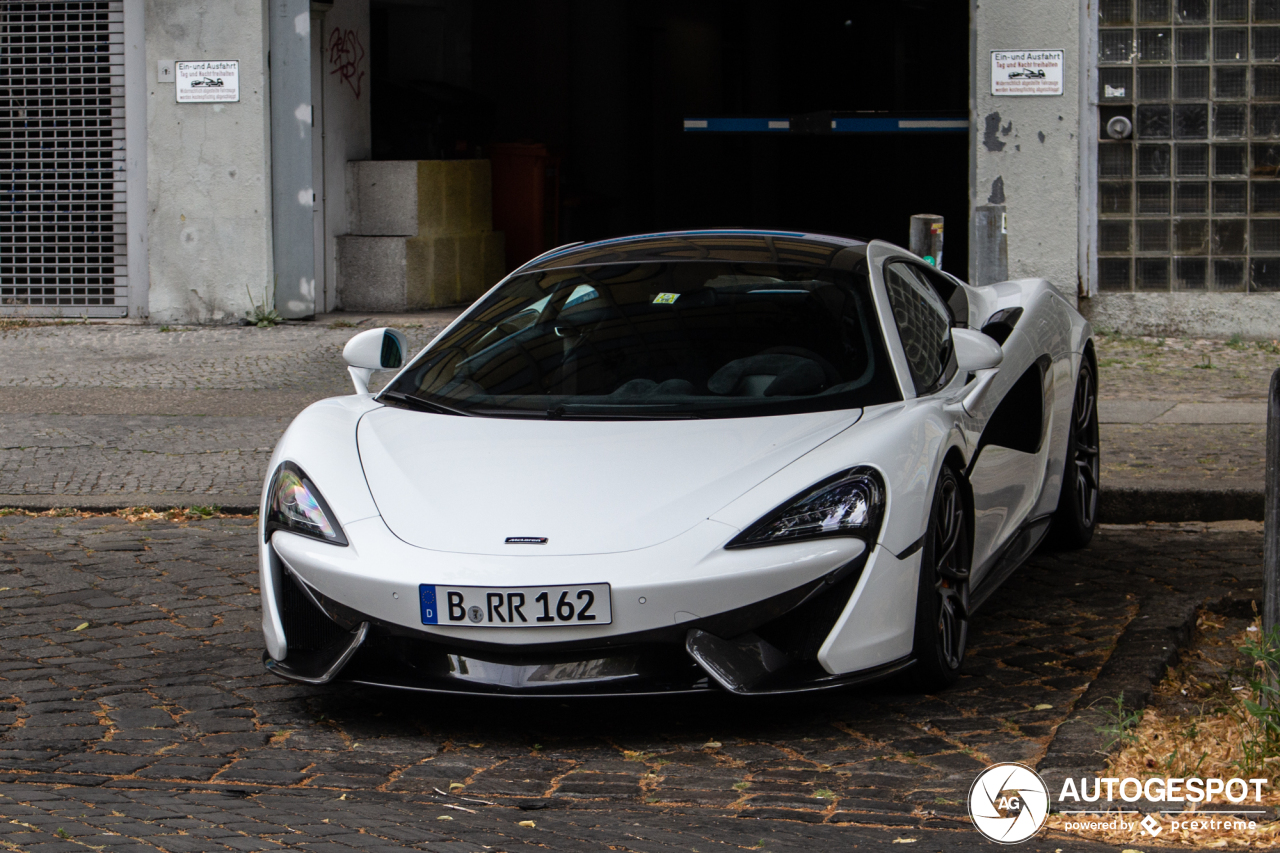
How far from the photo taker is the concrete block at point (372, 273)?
1402 cm

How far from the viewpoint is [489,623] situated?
13.2ft

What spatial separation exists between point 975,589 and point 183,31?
10.1 meters

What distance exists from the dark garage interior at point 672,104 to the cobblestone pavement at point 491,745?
920 cm

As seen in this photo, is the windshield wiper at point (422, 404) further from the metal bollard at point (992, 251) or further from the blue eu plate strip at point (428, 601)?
the metal bollard at point (992, 251)

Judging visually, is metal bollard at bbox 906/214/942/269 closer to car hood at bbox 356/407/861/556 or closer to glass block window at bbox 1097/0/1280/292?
car hood at bbox 356/407/861/556

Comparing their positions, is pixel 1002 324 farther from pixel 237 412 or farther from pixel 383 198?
pixel 383 198

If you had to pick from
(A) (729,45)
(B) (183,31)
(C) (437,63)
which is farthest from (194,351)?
(A) (729,45)

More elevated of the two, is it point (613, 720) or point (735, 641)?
point (735, 641)

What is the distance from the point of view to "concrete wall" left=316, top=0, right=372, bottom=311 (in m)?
13.9

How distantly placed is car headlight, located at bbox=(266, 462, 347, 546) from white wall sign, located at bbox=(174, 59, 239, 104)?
362 inches

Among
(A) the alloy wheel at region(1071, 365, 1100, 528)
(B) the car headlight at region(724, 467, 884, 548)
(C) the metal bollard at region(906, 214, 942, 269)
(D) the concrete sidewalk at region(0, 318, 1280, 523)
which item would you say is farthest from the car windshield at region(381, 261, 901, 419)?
(C) the metal bollard at region(906, 214, 942, 269)

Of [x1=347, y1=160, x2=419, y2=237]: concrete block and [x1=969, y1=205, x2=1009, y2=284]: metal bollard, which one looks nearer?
[x1=969, y1=205, x2=1009, y2=284]: metal bollard

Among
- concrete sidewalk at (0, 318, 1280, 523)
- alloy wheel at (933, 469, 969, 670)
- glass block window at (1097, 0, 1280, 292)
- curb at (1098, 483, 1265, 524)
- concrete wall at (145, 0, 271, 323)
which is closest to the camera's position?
alloy wheel at (933, 469, 969, 670)

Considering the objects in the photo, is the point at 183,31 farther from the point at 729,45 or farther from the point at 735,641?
the point at 729,45
